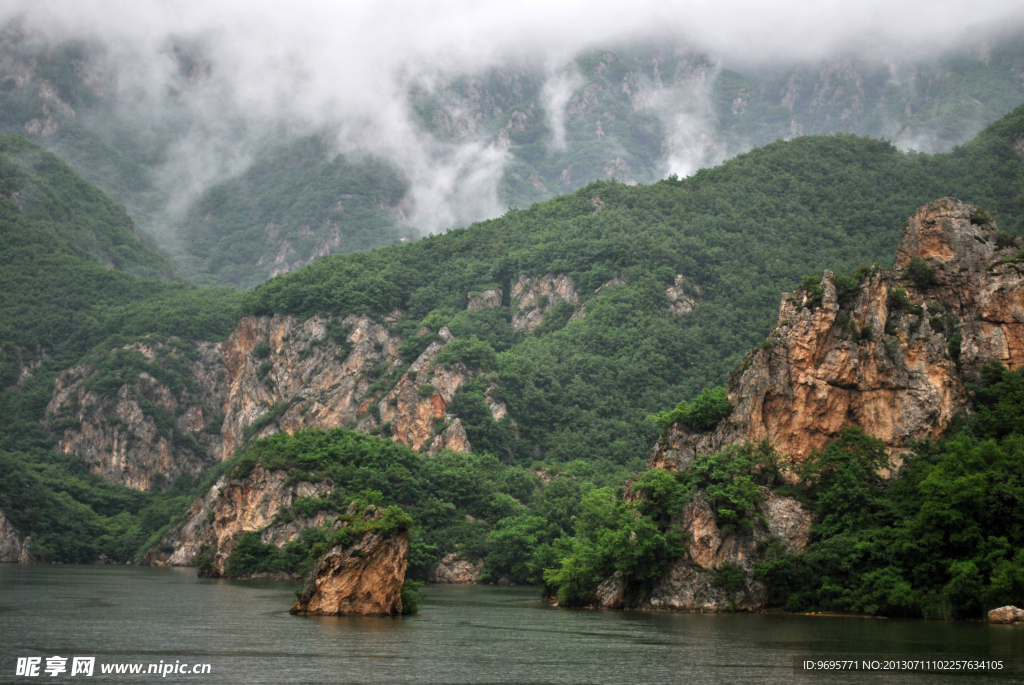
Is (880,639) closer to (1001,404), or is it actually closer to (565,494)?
(1001,404)

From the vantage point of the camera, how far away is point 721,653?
184 feet

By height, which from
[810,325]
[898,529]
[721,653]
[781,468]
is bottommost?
[721,653]

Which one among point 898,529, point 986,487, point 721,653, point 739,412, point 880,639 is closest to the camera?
point 721,653

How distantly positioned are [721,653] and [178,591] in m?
64.0

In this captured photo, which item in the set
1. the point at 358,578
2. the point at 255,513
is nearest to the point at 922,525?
the point at 358,578

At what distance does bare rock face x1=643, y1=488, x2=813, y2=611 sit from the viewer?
8512cm

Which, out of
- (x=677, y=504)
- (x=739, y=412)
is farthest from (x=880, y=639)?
(x=739, y=412)

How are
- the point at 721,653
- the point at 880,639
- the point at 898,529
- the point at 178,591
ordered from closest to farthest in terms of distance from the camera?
the point at 721,653, the point at 880,639, the point at 898,529, the point at 178,591

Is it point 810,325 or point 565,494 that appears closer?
Result: point 810,325

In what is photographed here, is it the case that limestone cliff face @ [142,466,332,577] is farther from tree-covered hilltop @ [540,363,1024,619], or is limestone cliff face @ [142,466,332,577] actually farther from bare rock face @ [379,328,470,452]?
tree-covered hilltop @ [540,363,1024,619]

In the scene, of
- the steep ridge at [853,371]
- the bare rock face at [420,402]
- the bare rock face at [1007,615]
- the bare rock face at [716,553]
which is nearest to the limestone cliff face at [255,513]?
the bare rock face at [420,402]

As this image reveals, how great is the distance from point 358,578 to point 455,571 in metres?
68.2

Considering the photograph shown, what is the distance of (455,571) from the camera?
144000 mm

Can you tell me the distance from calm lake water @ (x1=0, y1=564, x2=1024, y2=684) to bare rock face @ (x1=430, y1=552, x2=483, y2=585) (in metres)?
55.2
